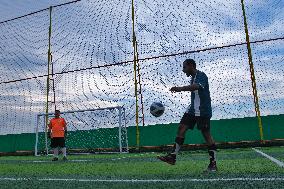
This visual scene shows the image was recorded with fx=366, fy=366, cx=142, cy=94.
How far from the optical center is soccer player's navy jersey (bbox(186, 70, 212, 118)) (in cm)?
548

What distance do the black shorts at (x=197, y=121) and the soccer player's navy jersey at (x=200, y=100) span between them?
0.18 feet

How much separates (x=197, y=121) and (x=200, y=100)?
320 millimetres

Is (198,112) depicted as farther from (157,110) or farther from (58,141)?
(58,141)

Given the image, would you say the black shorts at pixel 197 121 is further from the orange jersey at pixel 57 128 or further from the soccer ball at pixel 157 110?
the orange jersey at pixel 57 128

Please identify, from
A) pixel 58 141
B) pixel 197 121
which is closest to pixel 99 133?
pixel 58 141

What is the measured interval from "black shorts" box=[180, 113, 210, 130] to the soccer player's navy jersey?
0.05 metres

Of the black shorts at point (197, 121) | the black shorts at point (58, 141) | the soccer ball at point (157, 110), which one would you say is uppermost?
the soccer ball at point (157, 110)

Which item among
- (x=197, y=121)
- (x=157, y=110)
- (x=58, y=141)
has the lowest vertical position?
(x=58, y=141)

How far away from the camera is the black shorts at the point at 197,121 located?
5453 mm

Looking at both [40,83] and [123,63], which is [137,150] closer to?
[123,63]

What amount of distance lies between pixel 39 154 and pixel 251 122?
9.58 meters

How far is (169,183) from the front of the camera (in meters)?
3.94

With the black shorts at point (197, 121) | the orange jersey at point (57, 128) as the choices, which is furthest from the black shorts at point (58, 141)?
the black shorts at point (197, 121)

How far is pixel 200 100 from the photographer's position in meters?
5.52
